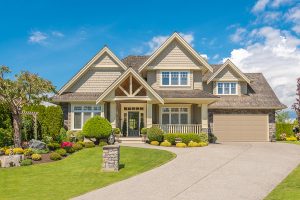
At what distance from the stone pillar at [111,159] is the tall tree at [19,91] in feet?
29.4

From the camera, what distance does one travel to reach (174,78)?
3231cm

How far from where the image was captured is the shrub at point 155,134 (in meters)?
27.4

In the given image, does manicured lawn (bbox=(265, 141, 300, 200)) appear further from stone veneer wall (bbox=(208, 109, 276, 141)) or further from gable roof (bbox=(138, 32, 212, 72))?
stone veneer wall (bbox=(208, 109, 276, 141))

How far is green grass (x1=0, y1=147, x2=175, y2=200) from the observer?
42.5 ft

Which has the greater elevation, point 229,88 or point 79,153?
point 229,88

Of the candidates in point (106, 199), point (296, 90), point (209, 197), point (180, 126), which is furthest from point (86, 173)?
point (296, 90)

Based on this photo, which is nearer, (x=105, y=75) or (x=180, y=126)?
(x=180, y=126)

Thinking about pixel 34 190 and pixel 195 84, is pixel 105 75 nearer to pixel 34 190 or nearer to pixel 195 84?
pixel 195 84

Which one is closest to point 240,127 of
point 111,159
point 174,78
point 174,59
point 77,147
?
point 174,78

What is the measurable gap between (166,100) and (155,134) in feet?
11.9

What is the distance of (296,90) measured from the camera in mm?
34938

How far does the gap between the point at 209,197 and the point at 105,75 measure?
74.7 feet

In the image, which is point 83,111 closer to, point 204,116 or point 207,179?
point 204,116

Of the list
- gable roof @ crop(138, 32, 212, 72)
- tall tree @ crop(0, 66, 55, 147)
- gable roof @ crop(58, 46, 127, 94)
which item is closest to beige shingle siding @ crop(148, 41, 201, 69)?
gable roof @ crop(138, 32, 212, 72)
